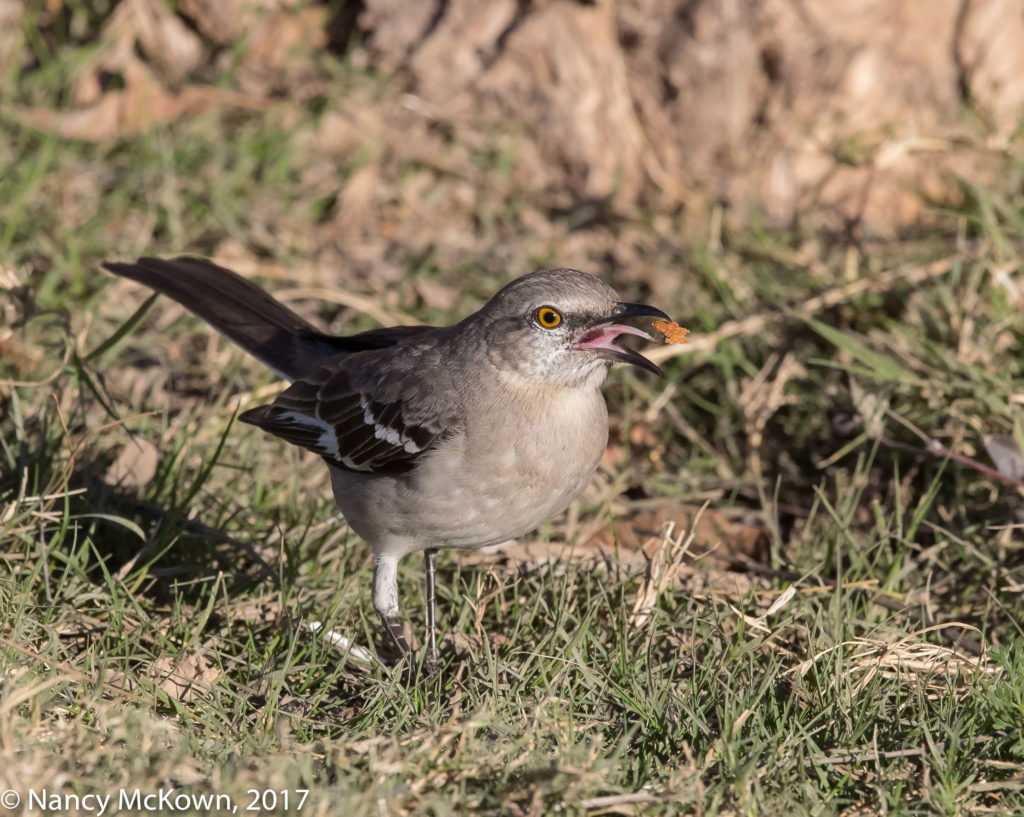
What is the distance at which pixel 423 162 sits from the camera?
28.1 ft

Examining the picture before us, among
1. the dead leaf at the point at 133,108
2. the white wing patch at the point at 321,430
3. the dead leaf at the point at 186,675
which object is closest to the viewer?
the dead leaf at the point at 186,675

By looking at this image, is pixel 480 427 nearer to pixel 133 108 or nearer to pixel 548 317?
pixel 548 317

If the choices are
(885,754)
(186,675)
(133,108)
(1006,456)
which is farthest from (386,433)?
(133,108)

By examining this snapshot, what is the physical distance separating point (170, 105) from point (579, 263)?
10.7ft

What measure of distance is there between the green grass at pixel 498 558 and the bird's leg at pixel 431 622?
0.09 metres

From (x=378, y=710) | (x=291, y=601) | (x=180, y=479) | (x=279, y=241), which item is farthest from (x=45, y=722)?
(x=279, y=241)

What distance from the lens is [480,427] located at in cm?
463

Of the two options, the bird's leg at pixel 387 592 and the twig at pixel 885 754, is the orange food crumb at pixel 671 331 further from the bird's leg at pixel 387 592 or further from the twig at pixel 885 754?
the twig at pixel 885 754

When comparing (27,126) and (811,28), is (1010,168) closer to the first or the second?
(811,28)

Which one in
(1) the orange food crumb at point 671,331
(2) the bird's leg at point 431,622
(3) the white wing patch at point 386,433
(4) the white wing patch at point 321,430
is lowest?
(2) the bird's leg at point 431,622

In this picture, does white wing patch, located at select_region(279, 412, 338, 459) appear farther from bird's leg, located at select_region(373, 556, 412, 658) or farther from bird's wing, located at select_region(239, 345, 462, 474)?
bird's leg, located at select_region(373, 556, 412, 658)

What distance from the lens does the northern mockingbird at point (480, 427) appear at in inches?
180

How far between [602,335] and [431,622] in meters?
1.37

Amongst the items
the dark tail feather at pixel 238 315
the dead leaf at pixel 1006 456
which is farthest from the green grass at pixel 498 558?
the dark tail feather at pixel 238 315
